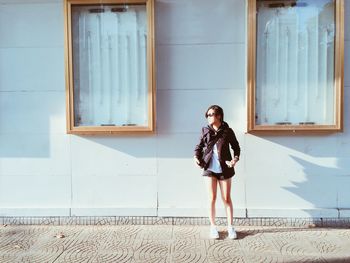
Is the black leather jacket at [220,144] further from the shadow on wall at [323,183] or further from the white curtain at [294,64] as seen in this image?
the shadow on wall at [323,183]

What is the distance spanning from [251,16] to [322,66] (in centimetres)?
118

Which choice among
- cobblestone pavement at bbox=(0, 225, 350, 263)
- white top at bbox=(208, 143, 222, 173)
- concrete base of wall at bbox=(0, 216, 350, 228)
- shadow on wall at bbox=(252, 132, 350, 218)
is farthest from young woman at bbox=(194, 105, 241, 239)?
shadow on wall at bbox=(252, 132, 350, 218)


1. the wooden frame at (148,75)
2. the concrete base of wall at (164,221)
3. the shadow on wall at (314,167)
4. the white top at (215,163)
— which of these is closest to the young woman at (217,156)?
the white top at (215,163)

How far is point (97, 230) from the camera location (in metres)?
5.29

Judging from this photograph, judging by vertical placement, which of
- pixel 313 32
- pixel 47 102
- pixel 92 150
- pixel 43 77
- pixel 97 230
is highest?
pixel 313 32

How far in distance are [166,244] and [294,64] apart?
2.89m

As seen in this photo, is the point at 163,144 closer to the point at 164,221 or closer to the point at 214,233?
the point at 164,221

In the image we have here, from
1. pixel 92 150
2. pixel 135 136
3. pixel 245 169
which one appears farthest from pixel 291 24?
pixel 92 150

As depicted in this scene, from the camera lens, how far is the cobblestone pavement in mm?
4414

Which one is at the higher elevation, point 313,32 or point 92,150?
point 313,32

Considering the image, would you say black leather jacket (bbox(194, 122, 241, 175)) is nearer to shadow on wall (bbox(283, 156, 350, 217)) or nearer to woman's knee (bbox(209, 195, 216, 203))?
woman's knee (bbox(209, 195, 216, 203))

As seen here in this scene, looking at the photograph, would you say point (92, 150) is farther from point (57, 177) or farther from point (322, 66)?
point (322, 66)

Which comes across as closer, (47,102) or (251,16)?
(251,16)

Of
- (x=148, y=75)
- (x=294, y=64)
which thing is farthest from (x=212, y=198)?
(x=294, y=64)
